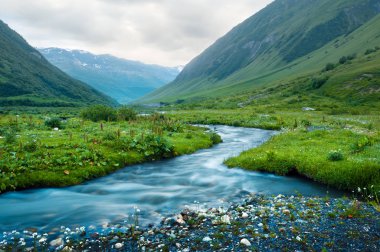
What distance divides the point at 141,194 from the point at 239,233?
7617mm

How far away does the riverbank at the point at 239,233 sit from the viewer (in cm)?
1095

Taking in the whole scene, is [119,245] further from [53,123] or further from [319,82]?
[319,82]

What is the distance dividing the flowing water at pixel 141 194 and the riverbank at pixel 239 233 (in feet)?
3.96

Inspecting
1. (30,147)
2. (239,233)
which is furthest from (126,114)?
(239,233)

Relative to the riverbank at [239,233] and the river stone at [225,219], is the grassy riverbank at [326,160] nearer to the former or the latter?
the riverbank at [239,233]

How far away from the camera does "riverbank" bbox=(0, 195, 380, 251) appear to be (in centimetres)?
1095

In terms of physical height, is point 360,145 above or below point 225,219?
above

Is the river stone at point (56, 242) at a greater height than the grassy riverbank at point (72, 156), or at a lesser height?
lesser

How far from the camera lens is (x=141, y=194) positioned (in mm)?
17891

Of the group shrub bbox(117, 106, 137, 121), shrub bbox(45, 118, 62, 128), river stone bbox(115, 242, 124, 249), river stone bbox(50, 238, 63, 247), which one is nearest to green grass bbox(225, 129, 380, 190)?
river stone bbox(115, 242, 124, 249)

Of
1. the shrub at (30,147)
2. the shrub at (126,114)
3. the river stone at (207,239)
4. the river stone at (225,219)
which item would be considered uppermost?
the shrub at (126,114)

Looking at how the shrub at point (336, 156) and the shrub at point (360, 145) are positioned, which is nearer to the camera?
the shrub at point (336, 156)

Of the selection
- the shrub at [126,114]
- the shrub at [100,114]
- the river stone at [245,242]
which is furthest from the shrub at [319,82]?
the river stone at [245,242]

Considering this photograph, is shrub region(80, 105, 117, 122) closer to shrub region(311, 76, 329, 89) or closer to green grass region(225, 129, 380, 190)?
green grass region(225, 129, 380, 190)
